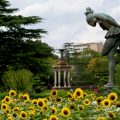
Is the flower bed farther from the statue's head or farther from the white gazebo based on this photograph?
the white gazebo

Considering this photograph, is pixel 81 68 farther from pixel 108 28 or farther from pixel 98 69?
pixel 108 28

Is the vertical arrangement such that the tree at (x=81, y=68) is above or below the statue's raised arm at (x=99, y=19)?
below

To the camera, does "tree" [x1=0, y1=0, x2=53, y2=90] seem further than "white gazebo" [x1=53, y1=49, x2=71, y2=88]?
No

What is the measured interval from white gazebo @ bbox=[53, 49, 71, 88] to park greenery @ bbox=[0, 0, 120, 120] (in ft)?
4.77

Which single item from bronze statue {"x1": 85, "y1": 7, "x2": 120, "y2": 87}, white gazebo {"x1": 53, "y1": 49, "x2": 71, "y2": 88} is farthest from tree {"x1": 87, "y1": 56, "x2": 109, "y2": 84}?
bronze statue {"x1": 85, "y1": 7, "x2": 120, "y2": 87}

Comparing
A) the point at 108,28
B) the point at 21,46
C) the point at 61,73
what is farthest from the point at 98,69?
the point at 108,28

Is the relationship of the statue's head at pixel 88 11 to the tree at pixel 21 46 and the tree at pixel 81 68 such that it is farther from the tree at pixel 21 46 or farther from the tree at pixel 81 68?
the tree at pixel 81 68

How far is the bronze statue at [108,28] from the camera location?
10.9 m

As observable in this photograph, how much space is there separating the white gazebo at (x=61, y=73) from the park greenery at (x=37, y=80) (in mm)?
1453

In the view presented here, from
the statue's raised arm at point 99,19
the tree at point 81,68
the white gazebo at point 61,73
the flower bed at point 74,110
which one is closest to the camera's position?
the flower bed at point 74,110

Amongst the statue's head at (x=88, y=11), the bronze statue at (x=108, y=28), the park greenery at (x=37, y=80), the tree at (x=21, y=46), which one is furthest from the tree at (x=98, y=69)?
the statue's head at (x=88, y=11)

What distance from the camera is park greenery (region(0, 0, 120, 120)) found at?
4.98 metres

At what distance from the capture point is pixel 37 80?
3048cm

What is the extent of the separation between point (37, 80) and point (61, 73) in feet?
46.6
